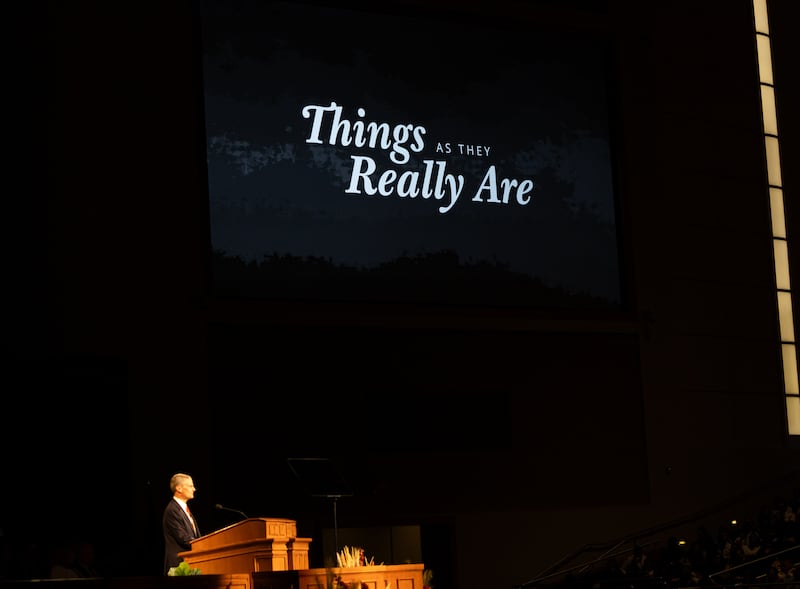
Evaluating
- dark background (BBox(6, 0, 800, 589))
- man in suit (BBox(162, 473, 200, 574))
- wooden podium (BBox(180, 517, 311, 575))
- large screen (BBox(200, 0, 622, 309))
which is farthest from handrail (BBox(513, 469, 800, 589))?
wooden podium (BBox(180, 517, 311, 575))

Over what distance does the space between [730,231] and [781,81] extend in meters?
2.54

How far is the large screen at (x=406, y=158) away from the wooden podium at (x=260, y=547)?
448 cm

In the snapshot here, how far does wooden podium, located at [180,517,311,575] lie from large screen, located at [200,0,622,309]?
448 cm

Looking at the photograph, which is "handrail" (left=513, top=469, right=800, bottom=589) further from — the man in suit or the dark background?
the man in suit

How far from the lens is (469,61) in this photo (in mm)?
12664

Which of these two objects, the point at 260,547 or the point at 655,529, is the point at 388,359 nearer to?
the point at 655,529

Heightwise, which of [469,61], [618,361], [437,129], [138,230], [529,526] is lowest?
A: [529,526]

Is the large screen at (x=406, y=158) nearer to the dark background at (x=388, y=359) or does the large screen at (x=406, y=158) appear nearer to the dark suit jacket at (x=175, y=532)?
the dark background at (x=388, y=359)

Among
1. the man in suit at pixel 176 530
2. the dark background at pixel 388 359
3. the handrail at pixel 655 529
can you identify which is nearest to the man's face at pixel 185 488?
the man in suit at pixel 176 530

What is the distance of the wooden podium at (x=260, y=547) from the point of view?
6.55 m

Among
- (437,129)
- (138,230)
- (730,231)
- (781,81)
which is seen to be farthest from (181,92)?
(781,81)

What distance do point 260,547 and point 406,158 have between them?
21.0 feet

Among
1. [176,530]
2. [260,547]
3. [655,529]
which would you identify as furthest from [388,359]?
[260,547]

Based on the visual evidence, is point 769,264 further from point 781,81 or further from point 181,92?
point 181,92
